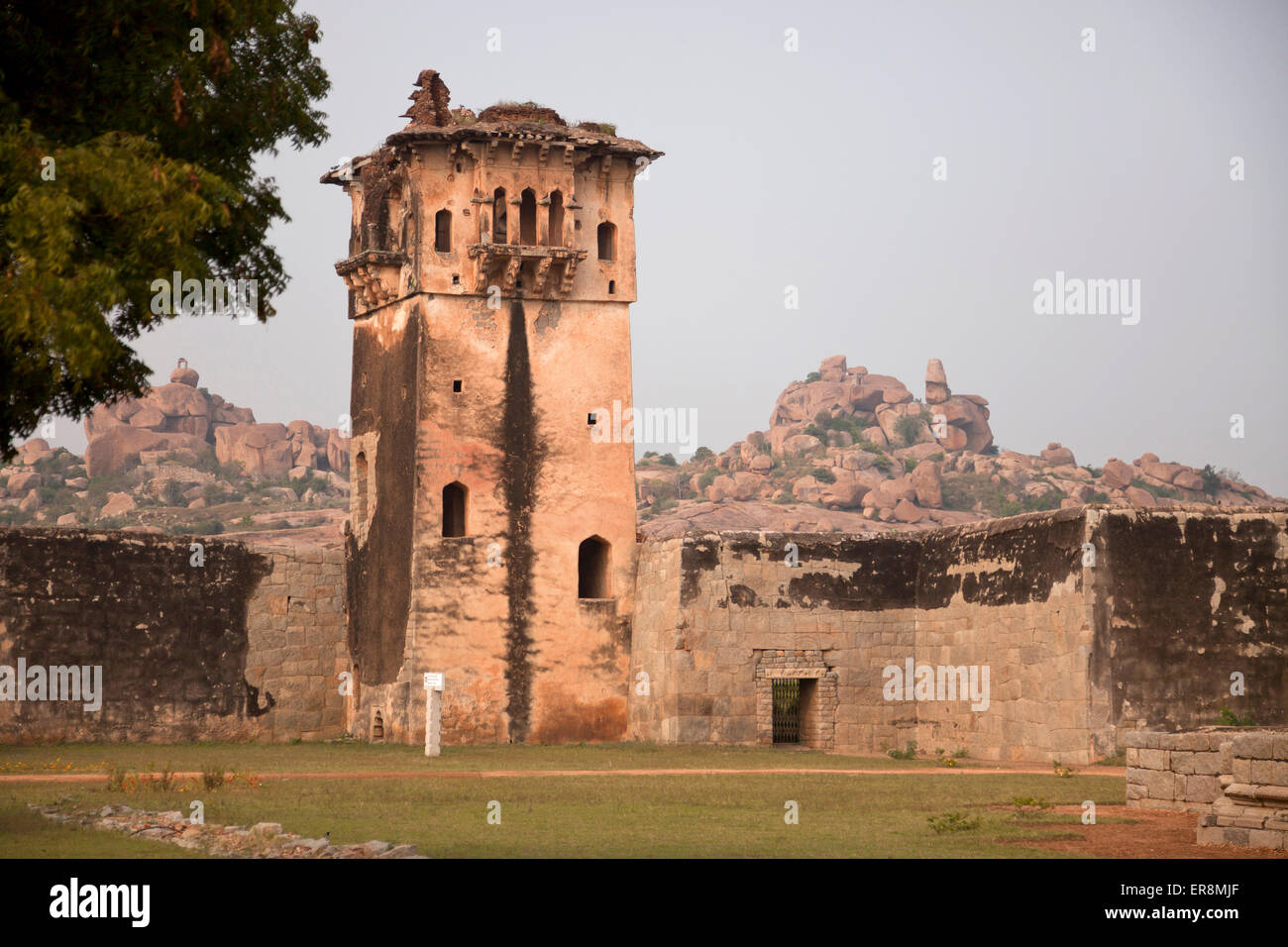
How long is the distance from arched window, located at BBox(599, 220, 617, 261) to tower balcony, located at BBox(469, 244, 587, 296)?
2.73 ft

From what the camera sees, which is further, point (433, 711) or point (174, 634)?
point (174, 634)

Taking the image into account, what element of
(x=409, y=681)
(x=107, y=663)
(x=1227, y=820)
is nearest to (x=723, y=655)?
(x=409, y=681)

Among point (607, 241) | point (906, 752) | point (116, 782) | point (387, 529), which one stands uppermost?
point (607, 241)

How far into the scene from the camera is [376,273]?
96.2 ft

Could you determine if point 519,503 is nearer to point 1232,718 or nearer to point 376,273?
point 376,273

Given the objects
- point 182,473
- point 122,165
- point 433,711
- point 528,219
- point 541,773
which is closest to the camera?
point 122,165

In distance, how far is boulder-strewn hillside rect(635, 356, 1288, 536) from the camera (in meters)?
95.1

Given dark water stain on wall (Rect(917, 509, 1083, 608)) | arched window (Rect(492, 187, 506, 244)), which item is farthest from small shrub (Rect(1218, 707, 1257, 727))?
arched window (Rect(492, 187, 506, 244))

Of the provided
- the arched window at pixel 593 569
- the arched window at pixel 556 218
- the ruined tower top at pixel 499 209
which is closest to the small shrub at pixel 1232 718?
the arched window at pixel 593 569

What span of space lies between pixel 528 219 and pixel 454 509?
16.2ft

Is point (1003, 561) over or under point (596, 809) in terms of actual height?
over

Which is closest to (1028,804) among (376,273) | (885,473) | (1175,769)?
(1175,769)

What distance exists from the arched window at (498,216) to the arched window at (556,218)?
78 cm
